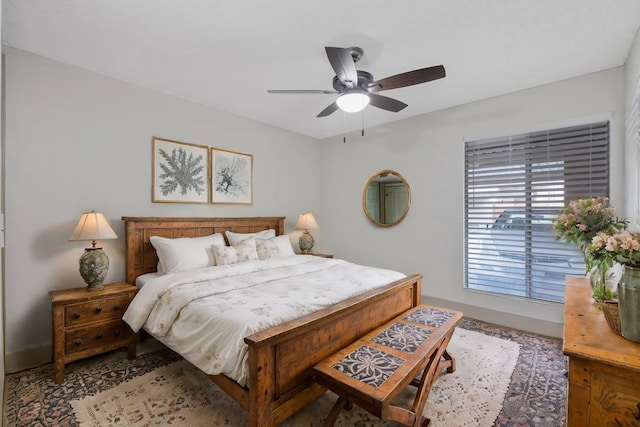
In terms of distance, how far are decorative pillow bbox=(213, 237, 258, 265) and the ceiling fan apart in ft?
5.77

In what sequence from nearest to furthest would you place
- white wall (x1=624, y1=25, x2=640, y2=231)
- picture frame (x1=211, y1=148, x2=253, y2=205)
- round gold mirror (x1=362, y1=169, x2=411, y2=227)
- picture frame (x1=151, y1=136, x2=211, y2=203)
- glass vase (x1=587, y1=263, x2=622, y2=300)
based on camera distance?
glass vase (x1=587, y1=263, x2=622, y2=300) < white wall (x1=624, y1=25, x2=640, y2=231) < picture frame (x1=151, y1=136, x2=211, y2=203) < picture frame (x1=211, y1=148, x2=253, y2=205) < round gold mirror (x1=362, y1=169, x2=411, y2=227)

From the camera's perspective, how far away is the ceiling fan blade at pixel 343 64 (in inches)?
73.3

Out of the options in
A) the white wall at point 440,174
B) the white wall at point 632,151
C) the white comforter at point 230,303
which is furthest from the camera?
the white wall at point 440,174

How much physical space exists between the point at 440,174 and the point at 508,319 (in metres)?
1.88

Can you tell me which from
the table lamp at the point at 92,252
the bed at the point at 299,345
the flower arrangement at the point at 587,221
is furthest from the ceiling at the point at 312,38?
the bed at the point at 299,345

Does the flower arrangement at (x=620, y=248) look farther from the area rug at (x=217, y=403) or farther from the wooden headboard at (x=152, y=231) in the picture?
the wooden headboard at (x=152, y=231)

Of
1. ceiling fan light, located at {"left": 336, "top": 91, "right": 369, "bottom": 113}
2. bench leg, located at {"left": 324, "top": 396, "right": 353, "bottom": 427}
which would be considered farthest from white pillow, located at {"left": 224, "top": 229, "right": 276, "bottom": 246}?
bench leg, located at {"left": 324, "top": 396, "right": 353, "bottom": 427}

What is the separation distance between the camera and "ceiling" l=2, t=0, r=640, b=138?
→ 1.93 metres

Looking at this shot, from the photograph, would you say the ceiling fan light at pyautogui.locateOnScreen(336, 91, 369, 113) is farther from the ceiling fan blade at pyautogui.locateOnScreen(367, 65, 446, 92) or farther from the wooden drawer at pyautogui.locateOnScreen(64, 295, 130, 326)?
the wooden drawer at pyautogui.locateOnScreen(64, 295, 130, 326)

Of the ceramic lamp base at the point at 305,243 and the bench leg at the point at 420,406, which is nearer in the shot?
the bench leg at the point at 420,406

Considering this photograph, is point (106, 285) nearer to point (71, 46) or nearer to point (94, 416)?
point (94, 416)

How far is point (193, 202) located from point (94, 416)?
2213 mm

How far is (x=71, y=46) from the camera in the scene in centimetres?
238

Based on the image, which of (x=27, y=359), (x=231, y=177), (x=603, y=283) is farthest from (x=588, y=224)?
(x=27, y=359)
